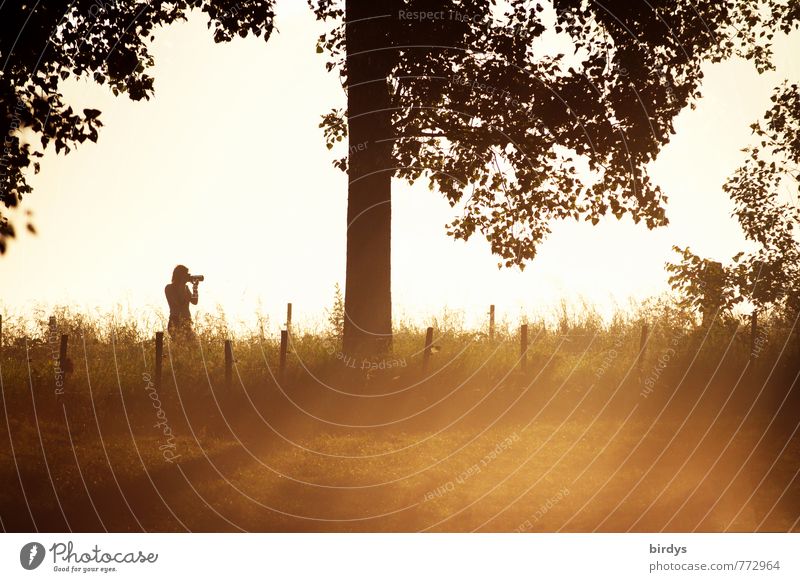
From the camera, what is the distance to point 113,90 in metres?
14.2

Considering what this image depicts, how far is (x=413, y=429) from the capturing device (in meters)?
13.4

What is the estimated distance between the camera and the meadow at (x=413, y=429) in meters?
9.50

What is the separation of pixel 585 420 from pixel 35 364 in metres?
9.95

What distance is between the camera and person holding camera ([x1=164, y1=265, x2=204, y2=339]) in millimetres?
18609

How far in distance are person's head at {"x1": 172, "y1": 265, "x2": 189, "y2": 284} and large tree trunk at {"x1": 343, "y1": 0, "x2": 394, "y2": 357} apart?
4689 mm

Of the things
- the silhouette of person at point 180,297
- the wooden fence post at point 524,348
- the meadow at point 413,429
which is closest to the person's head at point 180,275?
the silhouette of person at point 180,297

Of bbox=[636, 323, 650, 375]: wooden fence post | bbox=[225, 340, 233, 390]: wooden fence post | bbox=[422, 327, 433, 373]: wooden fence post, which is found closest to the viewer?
bbox=[225, 340, 233, 390]: wooden fence post

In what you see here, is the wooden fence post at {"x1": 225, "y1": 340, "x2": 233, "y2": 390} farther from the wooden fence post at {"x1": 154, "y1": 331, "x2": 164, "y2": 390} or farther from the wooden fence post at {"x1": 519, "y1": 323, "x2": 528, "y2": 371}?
the wooden fence post at {"x1": 519, "y1": 323, "x2": 528, "y2": 371}

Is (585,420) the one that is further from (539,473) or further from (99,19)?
(99,19)

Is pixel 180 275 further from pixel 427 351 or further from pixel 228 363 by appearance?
pixel 427 351

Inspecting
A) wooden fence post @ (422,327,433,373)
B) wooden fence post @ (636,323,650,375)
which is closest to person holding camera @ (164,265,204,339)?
wooden fence post @ (422,327,433,373)

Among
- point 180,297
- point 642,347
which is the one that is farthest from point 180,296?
point 642,347
